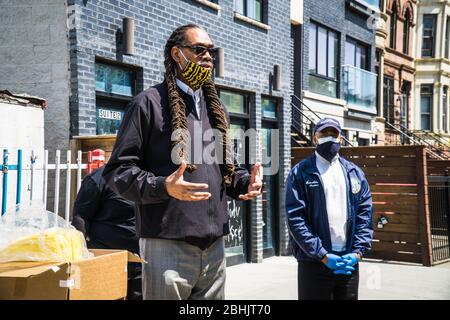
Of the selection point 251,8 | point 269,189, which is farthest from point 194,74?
point 269,189

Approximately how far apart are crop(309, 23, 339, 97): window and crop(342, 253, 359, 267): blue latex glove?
11974mm

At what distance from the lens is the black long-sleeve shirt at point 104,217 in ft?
15.5

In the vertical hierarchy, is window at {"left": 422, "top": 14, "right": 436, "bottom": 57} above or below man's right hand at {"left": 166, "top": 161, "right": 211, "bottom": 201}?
above

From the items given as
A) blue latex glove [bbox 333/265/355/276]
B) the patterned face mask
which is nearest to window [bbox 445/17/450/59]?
blue latex glove [bbox 333/265/355/276]

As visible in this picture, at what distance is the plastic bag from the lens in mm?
2932

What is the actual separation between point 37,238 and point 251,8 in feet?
29.3

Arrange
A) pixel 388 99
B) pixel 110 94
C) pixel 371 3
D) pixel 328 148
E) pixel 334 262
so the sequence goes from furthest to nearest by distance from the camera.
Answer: pixel 388 99
pixel 371 3
pixel 110 94
pixel 328 148
pixel 334 262

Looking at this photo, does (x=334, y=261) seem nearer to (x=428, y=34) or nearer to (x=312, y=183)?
(x=312, y=183)

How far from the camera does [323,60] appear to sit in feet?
55.3

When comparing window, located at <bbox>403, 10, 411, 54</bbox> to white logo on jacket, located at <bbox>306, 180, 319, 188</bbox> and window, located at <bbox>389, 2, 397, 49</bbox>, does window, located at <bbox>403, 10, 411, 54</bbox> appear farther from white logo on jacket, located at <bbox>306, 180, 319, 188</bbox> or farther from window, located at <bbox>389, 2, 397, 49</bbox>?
white logo on jacket, located at <bbox>306, 180, 319, 188</bbox>

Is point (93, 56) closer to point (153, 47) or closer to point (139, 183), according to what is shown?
point (153, 47)

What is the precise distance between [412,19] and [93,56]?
22090 mm

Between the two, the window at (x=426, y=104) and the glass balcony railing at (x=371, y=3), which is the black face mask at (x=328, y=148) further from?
the window at (x=426, y=104)

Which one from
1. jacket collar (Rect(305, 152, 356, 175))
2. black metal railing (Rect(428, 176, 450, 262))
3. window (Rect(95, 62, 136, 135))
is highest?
window (Rect(95, 62, 136, 135))
